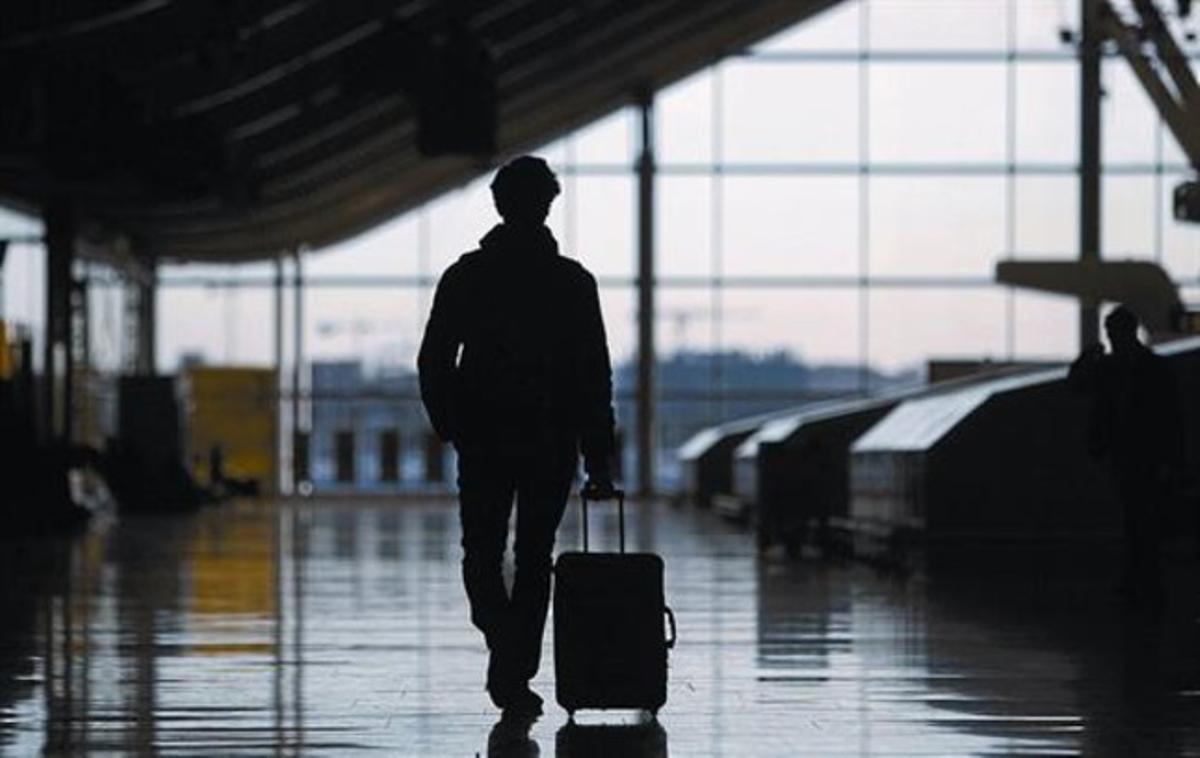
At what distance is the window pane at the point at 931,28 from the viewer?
46125 millimetres

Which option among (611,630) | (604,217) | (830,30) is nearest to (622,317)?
(604,217)

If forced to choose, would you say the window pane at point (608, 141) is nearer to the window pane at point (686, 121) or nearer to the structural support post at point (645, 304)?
the structural support post at point (645, 304)

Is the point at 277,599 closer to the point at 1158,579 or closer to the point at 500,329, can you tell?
the point at 1158,579

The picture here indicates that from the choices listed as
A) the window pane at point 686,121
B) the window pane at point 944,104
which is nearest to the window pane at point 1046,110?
the window pane at point 944,104

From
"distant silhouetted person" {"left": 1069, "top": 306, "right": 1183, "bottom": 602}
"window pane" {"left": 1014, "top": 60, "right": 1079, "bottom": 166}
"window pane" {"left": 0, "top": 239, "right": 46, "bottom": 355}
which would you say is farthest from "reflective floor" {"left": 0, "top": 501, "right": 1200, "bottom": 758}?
"window pane" {"left": 1014, "top": 60, "right": 1079, "bottom": 166}

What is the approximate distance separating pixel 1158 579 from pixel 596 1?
960 inches

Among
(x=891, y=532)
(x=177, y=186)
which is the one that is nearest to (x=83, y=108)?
(x=177, y=186)

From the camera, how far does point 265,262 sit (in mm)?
49281

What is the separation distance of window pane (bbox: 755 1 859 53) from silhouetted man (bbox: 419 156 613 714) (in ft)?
126

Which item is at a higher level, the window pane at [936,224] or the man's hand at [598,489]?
the window pane at [936,224]

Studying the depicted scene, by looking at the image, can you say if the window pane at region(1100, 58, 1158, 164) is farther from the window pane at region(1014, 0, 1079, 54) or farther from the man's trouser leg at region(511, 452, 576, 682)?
the man's trouser leg at region(511, 452, 576, 682)

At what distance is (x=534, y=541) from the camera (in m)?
8.11

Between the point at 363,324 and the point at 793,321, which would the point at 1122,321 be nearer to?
the point at 793,321

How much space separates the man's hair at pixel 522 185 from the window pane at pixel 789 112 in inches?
1511
